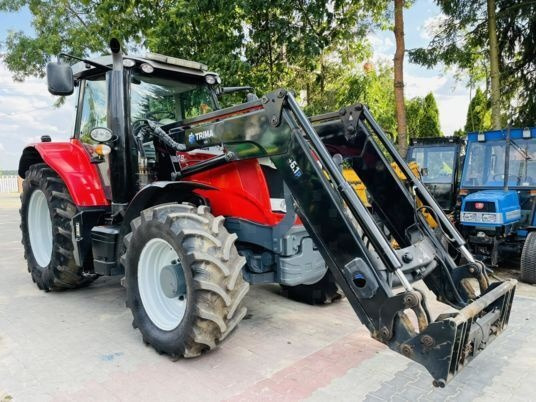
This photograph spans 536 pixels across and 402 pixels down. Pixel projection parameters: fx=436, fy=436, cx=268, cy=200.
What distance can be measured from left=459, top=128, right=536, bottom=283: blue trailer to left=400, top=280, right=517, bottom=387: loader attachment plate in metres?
3.52

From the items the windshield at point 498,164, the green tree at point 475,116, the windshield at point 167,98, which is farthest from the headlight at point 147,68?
the green tree at point 475,116

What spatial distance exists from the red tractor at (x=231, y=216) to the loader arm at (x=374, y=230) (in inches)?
0.4

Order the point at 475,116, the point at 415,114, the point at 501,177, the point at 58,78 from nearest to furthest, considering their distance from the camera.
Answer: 1. the point at 58,78
2. the point at 501,177
3. the point at 475,116
4. the point at 415,114

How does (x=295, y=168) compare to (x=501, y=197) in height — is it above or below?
above

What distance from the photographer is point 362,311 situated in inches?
105

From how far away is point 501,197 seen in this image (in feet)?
19.3

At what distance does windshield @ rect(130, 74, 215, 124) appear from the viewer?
4.26 m

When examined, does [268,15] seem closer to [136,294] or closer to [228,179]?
[228,179]

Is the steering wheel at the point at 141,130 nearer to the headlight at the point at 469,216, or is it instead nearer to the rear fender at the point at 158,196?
the rear fender at the point at 158,196

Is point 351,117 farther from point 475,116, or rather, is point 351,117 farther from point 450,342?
point 475,116

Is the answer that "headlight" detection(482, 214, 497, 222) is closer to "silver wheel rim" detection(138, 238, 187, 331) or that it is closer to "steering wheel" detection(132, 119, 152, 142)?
"silver wheel rim" detection(138, 238, 187, 331)

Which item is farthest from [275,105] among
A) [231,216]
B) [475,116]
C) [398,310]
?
[475,116]

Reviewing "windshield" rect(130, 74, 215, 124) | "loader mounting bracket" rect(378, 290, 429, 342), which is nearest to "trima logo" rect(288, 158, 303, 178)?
"loader mounting bracket" rect(378, 290, 429, 342)

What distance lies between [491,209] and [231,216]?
392 cm
